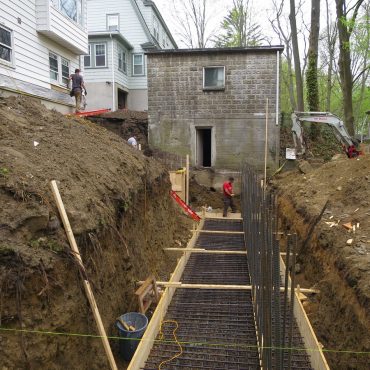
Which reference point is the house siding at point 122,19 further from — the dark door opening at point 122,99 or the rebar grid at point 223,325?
the rebar grid at point 223,325

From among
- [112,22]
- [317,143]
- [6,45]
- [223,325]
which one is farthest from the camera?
[112,22]

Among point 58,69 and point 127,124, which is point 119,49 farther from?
point 58,69

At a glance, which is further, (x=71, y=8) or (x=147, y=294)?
(x=71, y=8)

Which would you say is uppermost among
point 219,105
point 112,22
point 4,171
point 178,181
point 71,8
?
point 112,22

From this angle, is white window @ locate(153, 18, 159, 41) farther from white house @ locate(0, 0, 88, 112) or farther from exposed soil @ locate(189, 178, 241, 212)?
exposed soil @ locate(189, 178, 241, 212)

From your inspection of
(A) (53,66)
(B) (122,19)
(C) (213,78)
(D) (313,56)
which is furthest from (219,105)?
(B) (122,19)

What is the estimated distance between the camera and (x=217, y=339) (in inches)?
219

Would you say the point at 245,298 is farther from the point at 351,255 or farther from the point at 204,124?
the point at 204,124

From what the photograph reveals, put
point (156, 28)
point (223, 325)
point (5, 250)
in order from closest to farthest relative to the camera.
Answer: point (5, 250) → point (223, 325) → point (156, 28)

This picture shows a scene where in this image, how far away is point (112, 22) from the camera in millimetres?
24953

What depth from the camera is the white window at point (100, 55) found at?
2308cm

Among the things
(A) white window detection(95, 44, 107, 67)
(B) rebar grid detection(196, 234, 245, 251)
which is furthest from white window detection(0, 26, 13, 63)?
(A) white window detection(95, 44, 107, 67)

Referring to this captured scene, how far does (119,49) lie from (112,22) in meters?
2.74

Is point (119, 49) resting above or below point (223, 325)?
above
